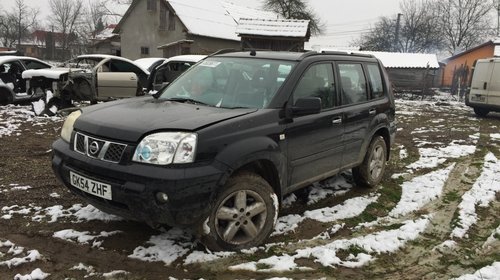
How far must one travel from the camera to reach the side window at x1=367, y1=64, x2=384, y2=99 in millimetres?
5582

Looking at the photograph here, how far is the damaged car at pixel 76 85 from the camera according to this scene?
35.6ft

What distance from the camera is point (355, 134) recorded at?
509cm

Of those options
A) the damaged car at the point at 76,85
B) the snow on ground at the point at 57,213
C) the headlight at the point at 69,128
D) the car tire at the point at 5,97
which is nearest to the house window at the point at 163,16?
the damaged car at the point at 76,85

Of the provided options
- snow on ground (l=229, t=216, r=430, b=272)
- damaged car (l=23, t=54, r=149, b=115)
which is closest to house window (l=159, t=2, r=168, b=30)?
damaged car (l=23, t=54, r=149, b=115)

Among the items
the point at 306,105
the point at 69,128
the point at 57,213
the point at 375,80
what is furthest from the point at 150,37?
the point at 306,105

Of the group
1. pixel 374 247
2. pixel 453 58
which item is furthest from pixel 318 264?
pixel 453 58

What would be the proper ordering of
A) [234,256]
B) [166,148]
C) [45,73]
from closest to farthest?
[166,148] → [234,256] → [45,73]

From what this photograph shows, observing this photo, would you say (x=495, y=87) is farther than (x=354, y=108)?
Yes

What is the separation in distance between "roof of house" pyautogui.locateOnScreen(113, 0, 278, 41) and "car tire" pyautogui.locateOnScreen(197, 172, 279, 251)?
28810mm

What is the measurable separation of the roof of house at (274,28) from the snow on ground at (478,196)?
17938 mm

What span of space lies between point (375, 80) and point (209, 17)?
30477 mm

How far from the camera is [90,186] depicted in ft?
11.4

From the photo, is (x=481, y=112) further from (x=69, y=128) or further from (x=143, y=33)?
(x=143, y=33)

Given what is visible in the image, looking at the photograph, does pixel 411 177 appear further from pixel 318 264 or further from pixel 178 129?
pixel 178 129
